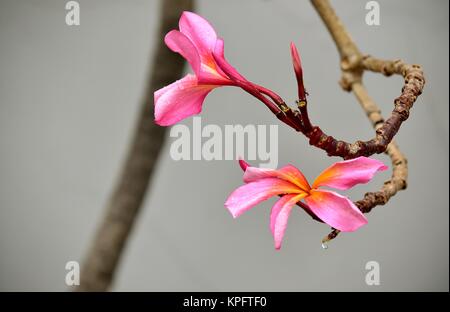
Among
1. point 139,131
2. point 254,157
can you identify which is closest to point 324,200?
point 254,157

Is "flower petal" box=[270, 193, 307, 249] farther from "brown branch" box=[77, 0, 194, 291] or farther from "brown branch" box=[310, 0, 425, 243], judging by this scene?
"brown branch" box=[77, 0, 194, 291]

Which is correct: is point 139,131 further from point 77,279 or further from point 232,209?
point 232,209

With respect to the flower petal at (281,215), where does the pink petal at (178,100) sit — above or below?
above

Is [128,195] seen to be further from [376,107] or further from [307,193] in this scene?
[307,193]

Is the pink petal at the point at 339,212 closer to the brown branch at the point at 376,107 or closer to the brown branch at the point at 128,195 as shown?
the brown branch at the point at 376,107

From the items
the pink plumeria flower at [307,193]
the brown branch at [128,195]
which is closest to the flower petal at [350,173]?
the pink plumeria flower at [307,193]
